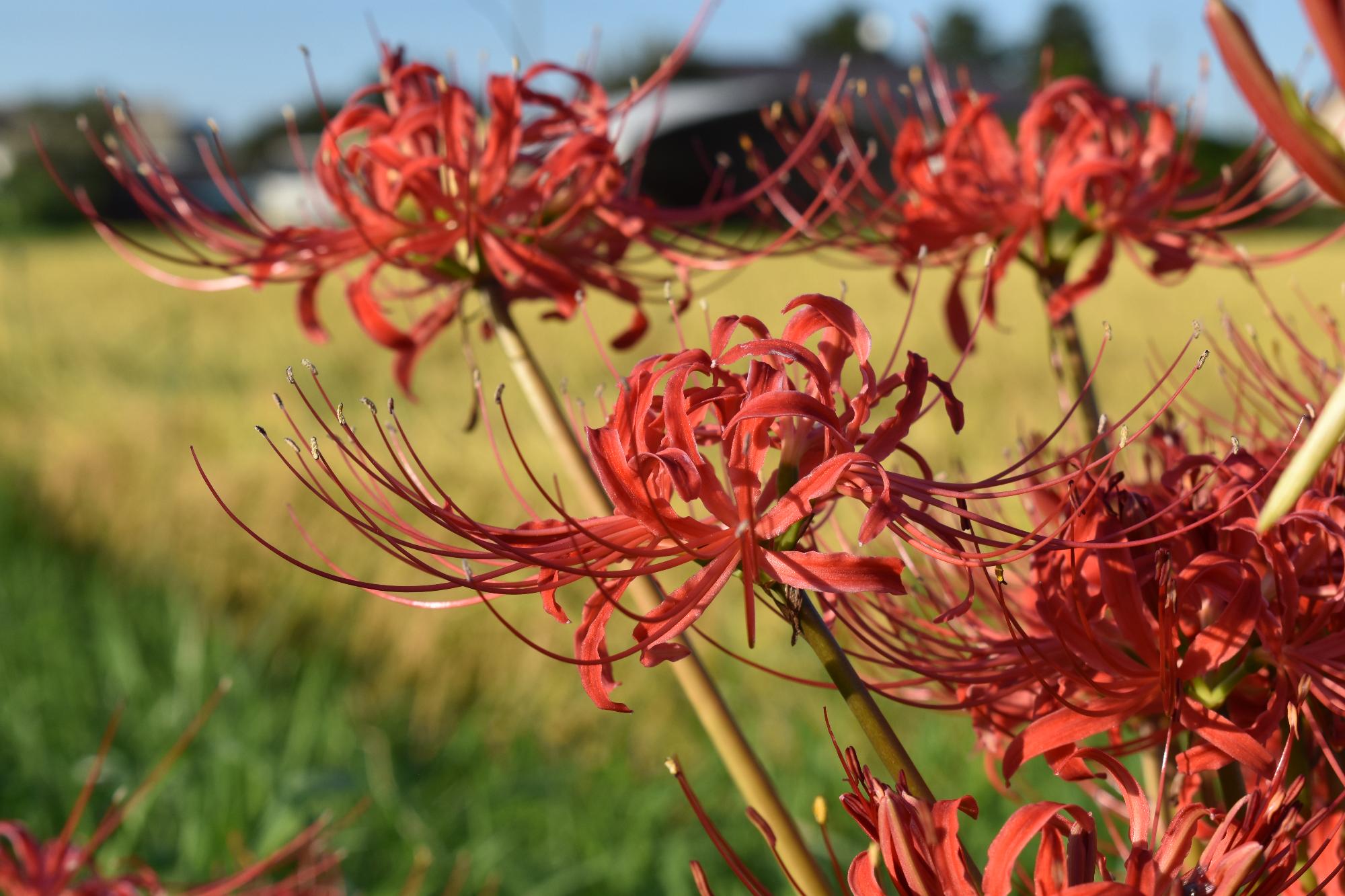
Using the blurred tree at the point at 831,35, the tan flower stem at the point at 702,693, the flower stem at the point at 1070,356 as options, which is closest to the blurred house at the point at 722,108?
the blurred tree at the point at 831,35

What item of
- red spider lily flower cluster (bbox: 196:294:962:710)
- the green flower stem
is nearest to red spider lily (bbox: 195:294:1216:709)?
red spider lily flower cluster (bbox: 196:294:962:710)

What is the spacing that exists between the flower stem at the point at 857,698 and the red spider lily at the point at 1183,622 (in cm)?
5

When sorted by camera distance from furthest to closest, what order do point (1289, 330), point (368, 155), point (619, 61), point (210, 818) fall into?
point (619, 61)
point (210, 818)
point (368, 155)
point (1289, 330)

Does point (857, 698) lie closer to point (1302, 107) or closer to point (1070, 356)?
point (1302, 107)

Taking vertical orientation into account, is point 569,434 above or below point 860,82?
below

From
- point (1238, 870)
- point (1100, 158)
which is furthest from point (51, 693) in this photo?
point (1238, 870)

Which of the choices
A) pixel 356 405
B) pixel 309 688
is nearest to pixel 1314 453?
pixel 309 688

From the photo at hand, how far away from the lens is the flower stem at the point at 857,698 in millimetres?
553

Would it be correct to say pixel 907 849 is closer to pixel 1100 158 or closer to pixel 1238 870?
pixel 1238 870

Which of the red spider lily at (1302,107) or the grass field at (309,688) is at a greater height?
the red spider lily at (1302,107)

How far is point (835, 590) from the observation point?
55cm

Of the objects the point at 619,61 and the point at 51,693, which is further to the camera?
the point at 619,61

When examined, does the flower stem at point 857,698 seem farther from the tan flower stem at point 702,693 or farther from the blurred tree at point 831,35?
the blurred tree at point 831,35

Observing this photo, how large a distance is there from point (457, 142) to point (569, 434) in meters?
0.29
